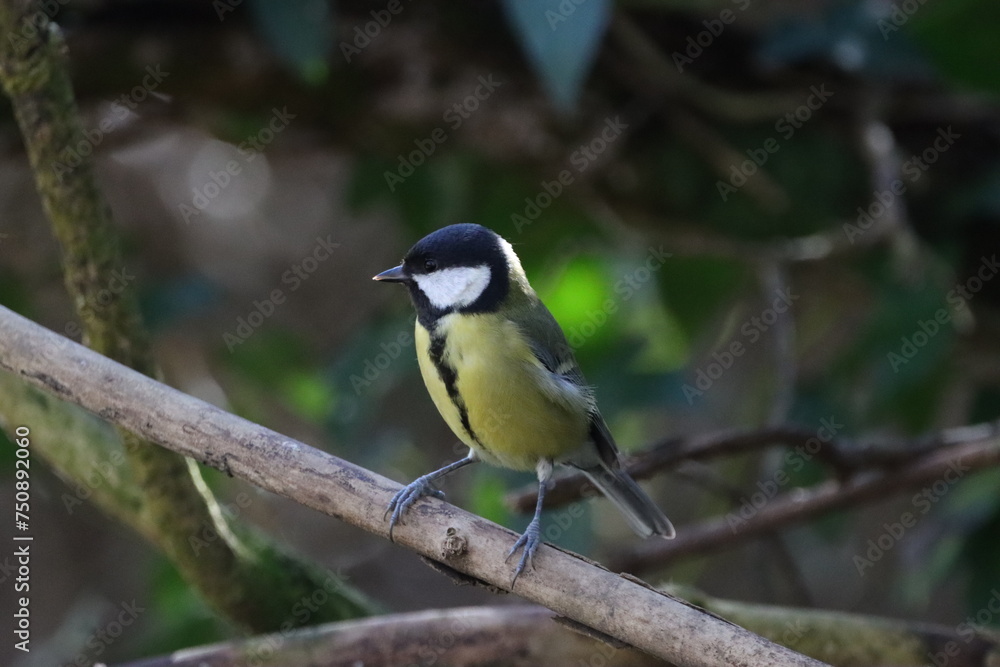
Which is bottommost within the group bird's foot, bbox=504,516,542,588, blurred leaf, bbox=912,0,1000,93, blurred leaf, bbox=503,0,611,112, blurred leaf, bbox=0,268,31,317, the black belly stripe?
blurred leaf, bbox=0,268,31,317

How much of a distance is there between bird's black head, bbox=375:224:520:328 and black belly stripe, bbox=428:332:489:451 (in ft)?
0.16

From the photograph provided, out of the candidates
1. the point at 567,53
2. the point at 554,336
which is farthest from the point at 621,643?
the point at 567,53

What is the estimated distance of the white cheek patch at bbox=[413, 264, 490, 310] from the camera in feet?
5.74

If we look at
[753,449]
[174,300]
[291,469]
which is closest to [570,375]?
[753,449]

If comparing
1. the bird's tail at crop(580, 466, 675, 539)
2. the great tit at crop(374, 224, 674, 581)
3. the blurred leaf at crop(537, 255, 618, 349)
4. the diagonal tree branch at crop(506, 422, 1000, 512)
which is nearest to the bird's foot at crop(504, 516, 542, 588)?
the great tit at crop(374, 224, 674, 581)

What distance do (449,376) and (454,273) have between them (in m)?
0.19

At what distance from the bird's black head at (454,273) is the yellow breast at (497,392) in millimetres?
31

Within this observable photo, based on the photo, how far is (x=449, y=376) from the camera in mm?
1681

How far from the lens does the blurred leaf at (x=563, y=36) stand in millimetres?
1768

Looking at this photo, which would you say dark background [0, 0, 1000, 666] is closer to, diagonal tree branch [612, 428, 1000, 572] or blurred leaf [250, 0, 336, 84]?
blurred leaf [250, 0, 336, 84]

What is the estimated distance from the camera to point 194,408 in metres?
1.25

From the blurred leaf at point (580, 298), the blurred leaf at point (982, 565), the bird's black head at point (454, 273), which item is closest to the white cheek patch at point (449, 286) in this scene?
the bird's black head at point (454, 273)

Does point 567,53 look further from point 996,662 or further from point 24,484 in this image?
point 24,484

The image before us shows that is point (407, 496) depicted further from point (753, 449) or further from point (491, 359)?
point (753, 449)
